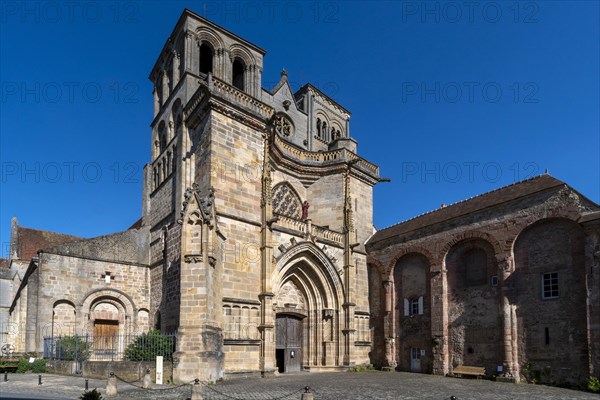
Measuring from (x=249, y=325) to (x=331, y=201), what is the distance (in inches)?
309

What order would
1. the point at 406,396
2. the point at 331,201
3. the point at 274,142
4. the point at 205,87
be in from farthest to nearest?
the point at 331,201
the point at 274,142
the point at 205,87
the point at 406,396

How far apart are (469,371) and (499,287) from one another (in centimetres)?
321

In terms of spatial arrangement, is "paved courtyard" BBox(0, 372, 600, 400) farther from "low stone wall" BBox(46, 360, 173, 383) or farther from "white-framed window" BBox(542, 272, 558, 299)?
"white-framed window" BBox(542, 272, 558, 299)

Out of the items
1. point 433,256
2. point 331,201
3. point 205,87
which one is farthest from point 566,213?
point 205,87

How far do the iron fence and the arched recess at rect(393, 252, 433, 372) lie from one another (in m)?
10.2

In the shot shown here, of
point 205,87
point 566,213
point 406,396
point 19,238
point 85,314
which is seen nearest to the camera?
point 406,396

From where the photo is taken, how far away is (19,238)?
104 ft

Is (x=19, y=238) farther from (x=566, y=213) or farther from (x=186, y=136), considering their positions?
(x=566, y=213)

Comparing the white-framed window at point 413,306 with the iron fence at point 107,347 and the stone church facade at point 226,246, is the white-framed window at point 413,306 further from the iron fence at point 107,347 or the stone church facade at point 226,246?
the iron fence at point 107,347

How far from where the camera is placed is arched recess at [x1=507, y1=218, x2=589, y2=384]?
47.5 ft

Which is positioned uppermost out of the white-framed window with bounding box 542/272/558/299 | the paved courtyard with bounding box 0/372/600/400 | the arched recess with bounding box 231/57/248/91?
the arched recess with bounding box 231/57/248/91

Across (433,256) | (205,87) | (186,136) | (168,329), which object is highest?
(205,87)

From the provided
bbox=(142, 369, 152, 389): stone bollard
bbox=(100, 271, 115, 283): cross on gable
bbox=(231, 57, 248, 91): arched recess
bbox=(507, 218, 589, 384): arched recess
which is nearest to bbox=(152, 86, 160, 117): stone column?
bbox=(231, 57, 248, 91): arched recess

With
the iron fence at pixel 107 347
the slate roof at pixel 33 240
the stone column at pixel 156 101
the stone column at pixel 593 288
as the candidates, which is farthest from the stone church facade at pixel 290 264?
the slate roof at pixel 33 240
